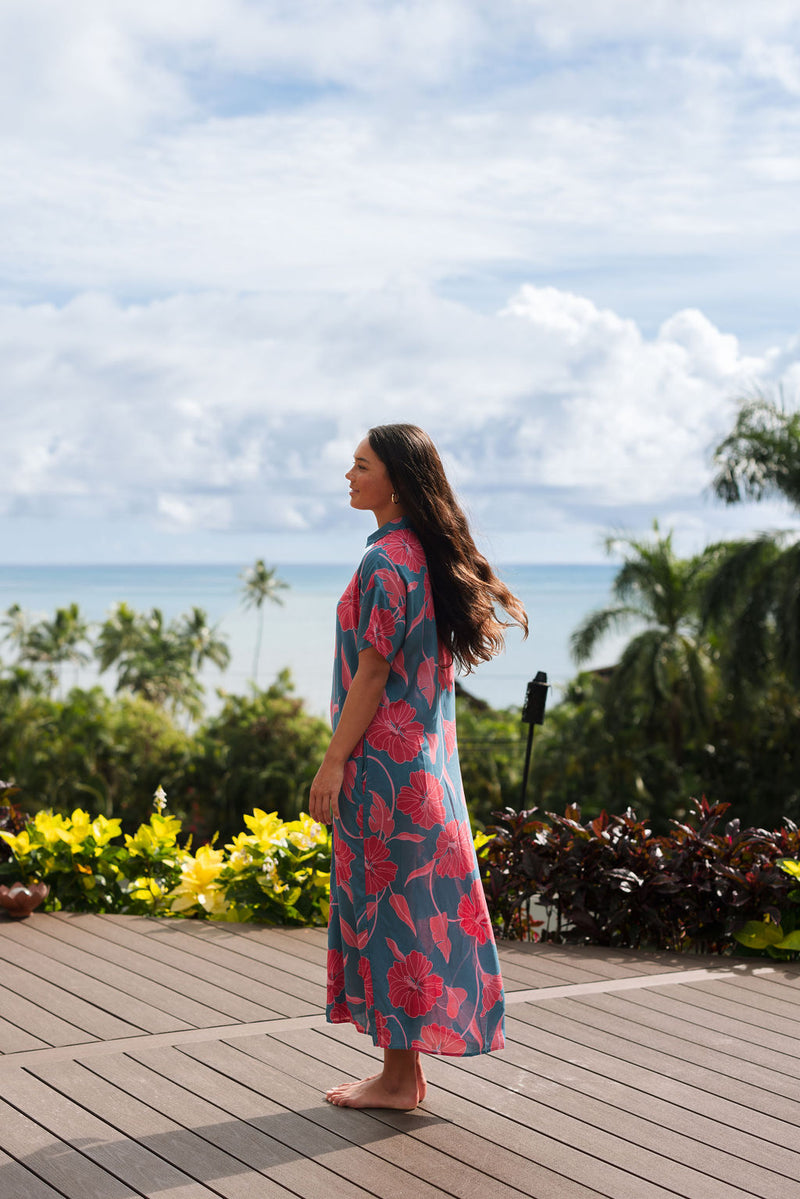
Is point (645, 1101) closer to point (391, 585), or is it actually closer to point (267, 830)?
point (391, 585)

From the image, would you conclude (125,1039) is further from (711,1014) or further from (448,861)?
(711,1014)

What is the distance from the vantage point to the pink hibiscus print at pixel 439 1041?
273cm

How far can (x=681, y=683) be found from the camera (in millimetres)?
21781

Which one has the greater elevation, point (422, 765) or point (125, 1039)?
point (422, 765)

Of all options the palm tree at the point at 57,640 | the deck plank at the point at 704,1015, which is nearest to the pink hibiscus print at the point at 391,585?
the deck plank at the point at 704,1015

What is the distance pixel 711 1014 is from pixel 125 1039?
181 cm

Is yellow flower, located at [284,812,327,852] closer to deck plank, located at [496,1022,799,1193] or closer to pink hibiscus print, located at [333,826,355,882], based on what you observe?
deck plank, located at [496,1022,799,1193]

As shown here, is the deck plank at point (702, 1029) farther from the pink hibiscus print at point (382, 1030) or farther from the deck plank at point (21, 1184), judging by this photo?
the deck plank at point (21, 1184)

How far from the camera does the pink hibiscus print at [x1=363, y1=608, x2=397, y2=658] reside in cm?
270

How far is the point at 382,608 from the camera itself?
2.72m

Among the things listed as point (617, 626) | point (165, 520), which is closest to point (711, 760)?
point (617, 626)

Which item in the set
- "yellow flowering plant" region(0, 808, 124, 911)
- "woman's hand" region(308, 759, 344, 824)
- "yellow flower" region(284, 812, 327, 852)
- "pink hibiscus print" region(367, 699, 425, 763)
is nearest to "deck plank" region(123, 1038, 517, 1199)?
"woman's hand" region(308, 759, 344, 824)

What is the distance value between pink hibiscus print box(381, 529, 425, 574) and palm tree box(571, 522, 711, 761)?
18.9 metres

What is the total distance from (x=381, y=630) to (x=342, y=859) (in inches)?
22.2
